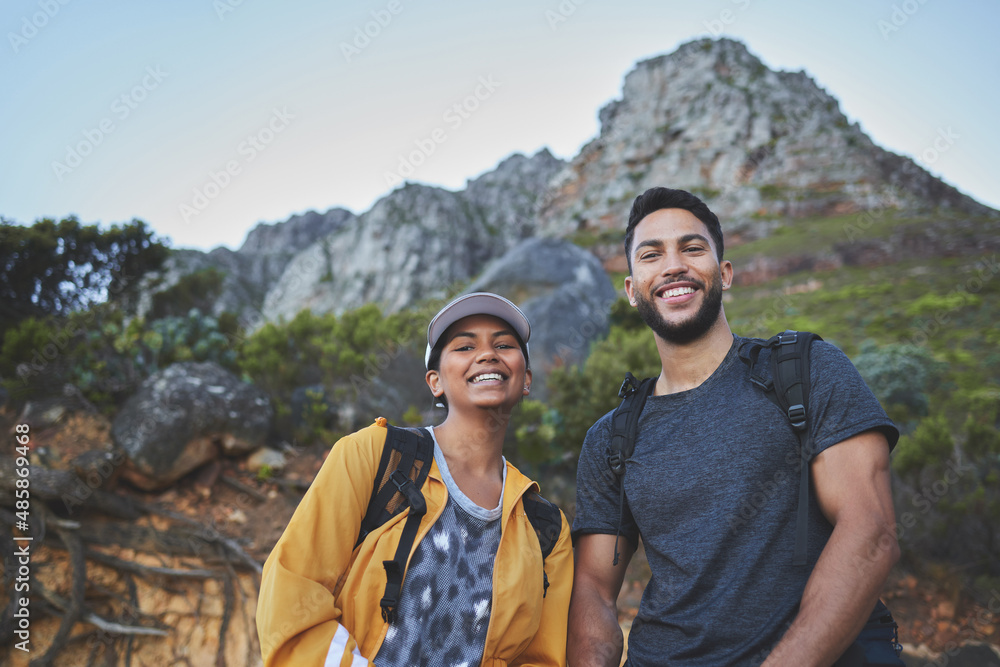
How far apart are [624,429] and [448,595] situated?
96 cm

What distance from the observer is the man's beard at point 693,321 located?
7.07ft

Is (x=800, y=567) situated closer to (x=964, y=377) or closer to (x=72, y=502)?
(x=72, y=502)

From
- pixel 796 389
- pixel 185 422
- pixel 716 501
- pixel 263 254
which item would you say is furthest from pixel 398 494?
pixel 263 254

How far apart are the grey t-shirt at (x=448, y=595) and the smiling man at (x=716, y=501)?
1.57 feet

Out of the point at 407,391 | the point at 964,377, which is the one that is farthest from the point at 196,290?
the point at 964,377

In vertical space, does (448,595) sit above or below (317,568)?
below

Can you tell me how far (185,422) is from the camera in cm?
586

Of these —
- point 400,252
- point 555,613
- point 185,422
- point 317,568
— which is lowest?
point 555,613

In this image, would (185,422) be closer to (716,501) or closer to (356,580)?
(356,580)

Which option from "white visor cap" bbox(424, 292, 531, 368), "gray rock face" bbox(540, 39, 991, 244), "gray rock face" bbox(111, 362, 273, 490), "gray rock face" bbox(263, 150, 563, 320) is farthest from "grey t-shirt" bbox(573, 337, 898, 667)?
"gray rock face" bbox(263, 150, 563, 320)

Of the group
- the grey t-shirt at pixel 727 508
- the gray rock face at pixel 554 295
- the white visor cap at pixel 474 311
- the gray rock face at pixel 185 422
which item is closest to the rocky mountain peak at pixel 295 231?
the gray rock face at pixel 554 295

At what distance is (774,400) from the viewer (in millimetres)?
1872

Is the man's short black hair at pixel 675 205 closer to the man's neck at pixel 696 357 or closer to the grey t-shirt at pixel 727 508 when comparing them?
the man's neck at pixel 696 357

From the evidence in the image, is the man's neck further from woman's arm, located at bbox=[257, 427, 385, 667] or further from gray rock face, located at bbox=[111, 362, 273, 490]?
gray rock face, located at bbox=[111, 362, 273, 490]
